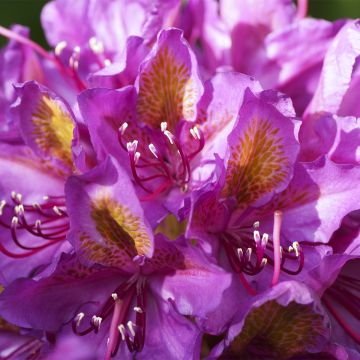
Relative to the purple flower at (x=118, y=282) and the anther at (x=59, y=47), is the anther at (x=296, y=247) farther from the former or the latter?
the anther at (x=59, y=47)

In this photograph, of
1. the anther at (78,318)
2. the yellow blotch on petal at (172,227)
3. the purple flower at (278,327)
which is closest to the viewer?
the purple flower at (278,327)

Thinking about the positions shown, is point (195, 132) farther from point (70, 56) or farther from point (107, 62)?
point (70, 56)

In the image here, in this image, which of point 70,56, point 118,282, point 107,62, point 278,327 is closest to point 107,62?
point 107,62

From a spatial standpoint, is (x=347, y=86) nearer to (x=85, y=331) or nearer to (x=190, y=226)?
(x=190, y=226)

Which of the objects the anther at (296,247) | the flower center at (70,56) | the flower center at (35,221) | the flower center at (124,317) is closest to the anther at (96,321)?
the flower center at (124,317)

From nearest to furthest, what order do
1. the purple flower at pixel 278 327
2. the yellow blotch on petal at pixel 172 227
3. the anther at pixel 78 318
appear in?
the purple flower at pixel 278 327 < the anther at pixel 78 318 < the yellow blotch on petal at pixel 172 227

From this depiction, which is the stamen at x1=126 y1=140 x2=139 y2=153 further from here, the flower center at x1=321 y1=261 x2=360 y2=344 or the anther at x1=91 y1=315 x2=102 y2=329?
the flower center at x1=321 y1=261 x2=360 y2=344

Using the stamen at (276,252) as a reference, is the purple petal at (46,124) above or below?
above

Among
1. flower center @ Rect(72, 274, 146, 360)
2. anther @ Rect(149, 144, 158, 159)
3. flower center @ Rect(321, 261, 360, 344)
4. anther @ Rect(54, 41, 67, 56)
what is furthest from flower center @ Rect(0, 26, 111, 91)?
flower center @ Rect(321, 261, 360, 344)
